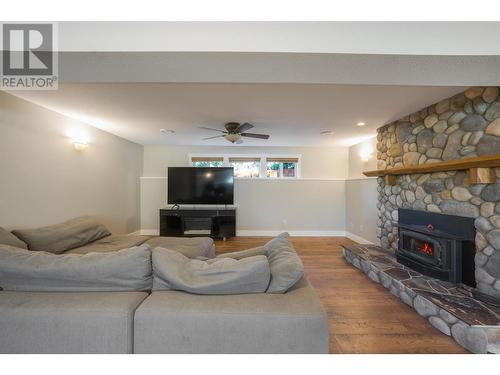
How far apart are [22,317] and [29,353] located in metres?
0.19

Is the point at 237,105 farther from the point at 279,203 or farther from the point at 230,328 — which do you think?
the point at 279,203

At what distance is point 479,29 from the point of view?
4.57 ft

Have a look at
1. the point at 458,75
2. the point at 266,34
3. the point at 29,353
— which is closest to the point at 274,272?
the point at 29,353

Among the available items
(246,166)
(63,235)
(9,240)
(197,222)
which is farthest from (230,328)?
(246,166)

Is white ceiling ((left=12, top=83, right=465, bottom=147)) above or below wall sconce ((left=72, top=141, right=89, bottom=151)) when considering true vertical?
above

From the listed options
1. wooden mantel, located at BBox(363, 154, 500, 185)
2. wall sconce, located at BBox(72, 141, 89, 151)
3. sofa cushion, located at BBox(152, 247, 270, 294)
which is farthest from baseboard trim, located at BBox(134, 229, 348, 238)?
sofa cushion, located at BBox(152, 247, 270, 294)

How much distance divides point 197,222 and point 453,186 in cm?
454

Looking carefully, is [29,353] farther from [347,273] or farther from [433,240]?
[433,240]

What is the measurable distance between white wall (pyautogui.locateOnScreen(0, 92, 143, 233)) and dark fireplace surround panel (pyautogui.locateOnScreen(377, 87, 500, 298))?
482 centimetres

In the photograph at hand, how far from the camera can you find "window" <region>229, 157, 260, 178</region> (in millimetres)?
5902

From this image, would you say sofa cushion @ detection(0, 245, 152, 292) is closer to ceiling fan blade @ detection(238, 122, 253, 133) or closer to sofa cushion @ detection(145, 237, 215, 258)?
sofa cushion @ detection(145, 237, 215, 258)

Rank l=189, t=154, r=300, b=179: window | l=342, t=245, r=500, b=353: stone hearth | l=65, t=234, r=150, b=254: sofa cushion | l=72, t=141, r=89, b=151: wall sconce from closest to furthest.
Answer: l=342, t=245, r=500, b=353: stone hearth
l=65, t=234, r=150, b=254: sofa cushion
l=72, t=141, r=89, b=151: wall sconce
l=189, t=154, r=300, b=179: window

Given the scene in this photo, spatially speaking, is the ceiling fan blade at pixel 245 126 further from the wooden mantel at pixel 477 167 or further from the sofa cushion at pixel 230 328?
the sofa cushion at pixel 230 328

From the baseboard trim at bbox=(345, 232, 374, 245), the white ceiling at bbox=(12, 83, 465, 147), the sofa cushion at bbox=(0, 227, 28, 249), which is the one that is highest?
the white ceiling at bbox=(12, 83, 465, 147)
